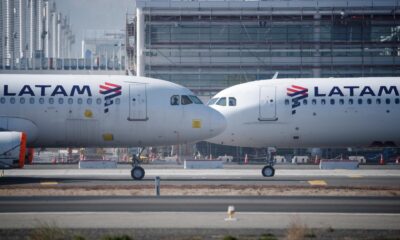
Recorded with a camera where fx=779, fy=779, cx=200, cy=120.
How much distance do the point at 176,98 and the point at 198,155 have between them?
102 ft

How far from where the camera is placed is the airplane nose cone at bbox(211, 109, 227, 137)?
124ft

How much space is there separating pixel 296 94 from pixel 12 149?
15433 mm

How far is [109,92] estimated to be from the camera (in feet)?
124

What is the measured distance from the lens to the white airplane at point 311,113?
135 feet

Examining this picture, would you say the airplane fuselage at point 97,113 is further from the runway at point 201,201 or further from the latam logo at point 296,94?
the latam logo at point 296,94

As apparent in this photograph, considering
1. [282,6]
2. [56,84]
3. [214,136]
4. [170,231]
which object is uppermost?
[282,6]

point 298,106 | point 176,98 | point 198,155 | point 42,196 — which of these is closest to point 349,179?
point 298,106

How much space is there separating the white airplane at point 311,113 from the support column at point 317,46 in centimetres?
3437

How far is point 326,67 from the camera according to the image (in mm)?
77438

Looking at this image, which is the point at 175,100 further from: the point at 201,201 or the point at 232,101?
the point at 201,201

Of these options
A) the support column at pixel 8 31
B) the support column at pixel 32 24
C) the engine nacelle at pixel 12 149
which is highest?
the support column at pixel 32 24

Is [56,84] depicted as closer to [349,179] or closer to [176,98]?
[176,98]

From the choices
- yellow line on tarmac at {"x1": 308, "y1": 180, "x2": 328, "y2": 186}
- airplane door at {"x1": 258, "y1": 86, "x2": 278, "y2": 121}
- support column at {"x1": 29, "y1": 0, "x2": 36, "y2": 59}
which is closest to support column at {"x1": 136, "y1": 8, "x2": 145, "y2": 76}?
airplane door at {"x1": 258, "y1": 86, "x2": 278, "y2": 121}

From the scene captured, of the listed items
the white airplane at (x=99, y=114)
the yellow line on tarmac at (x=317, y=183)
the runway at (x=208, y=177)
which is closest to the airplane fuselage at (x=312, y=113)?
the runway at (x=208, y=177)
